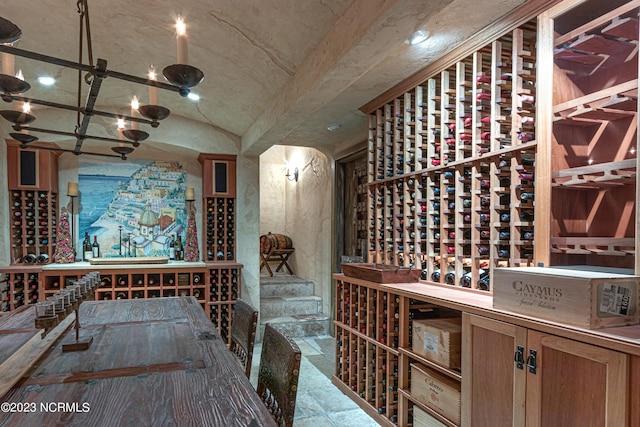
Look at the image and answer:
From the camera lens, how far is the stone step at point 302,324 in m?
4.84

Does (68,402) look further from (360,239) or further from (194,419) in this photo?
(360,239)

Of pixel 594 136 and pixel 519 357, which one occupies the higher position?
pixel 594 136

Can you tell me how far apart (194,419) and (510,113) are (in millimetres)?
2148

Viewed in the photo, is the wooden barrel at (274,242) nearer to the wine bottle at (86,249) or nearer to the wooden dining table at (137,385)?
the wine bottle at (86,249)

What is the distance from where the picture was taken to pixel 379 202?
10.7ft

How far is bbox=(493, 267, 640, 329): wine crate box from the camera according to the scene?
138 centimetres

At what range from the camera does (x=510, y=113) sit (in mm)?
2219

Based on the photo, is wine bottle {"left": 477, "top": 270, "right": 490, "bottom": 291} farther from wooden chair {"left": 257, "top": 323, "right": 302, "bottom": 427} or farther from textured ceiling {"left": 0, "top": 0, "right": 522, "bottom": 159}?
textured ceiling {"left": 0, "top": 0, "right": 522, "bottom": 159}

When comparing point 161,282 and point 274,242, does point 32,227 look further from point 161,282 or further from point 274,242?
point 274,242

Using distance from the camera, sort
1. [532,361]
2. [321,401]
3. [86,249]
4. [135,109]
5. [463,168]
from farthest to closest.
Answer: [86,249], [321,401], [463,168], [135,109], [532,361]

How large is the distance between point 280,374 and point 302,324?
357 cm

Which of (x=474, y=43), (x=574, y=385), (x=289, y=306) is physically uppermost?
(x=474, y=43)

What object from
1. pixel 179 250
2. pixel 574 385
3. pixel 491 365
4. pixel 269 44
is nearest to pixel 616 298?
pixel 574 385

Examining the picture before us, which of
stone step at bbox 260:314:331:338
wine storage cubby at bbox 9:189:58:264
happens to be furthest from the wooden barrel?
wine storage cubby at bbox 9:189:58:264
